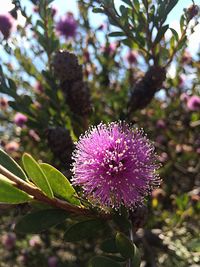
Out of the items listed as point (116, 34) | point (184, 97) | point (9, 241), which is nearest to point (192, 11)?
point (116, 34)

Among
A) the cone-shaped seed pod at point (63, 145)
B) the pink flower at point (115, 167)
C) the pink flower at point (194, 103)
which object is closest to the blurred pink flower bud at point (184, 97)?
the pink flower at point (194, 103)

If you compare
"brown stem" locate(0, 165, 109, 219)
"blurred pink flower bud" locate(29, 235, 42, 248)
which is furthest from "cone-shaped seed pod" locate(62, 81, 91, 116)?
"blurred pink flower bud" locate(29, 235, 42, 248)

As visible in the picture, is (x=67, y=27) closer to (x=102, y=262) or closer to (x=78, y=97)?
(x=78, y=97)

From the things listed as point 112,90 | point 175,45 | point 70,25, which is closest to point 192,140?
point 112,90

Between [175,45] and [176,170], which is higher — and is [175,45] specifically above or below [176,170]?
above

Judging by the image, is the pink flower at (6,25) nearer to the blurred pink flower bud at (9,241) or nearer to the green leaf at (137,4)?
the green leaf at (137,4)

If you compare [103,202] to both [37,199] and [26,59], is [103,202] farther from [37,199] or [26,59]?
[26,59]
